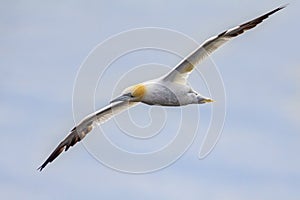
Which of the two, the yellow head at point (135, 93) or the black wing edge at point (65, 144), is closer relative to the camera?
the yellow head at point (135, 93)

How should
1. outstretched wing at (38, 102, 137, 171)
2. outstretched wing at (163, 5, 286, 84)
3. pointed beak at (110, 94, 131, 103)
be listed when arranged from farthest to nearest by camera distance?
outstretched wing at (38, 102, 137, 171) → outstretched wing at (163, 5, 286, 84) → pointed beak at (110, 94, 131, 103)

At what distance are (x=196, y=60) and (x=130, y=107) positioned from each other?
4850mm

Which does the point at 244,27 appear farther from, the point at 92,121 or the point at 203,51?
the point at 92,121

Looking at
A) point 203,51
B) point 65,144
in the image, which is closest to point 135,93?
point 203,51

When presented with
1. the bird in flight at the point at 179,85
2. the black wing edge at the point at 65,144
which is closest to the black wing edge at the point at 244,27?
the bird in flight at the point at 179,85

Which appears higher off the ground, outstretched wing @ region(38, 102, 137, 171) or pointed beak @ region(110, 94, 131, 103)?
outstretched wing @ region(38, 102, 137, 171)

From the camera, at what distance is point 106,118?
47.2 m

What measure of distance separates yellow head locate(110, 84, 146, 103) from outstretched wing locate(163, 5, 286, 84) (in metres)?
1.47

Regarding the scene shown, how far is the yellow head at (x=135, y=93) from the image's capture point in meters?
41.0

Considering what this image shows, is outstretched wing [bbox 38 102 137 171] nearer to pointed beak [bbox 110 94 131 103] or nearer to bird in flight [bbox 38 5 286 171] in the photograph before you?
bird in flight [bbox 38 5 286 171]

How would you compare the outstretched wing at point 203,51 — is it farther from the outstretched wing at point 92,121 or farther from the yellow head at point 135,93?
the outstretched wing at point 92,121

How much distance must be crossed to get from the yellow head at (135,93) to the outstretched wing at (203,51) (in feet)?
4.84

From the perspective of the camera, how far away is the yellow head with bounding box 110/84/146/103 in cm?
4103

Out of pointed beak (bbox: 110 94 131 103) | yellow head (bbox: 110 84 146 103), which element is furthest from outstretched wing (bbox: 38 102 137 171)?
yellow head (bbox: 110 84 146 103)
